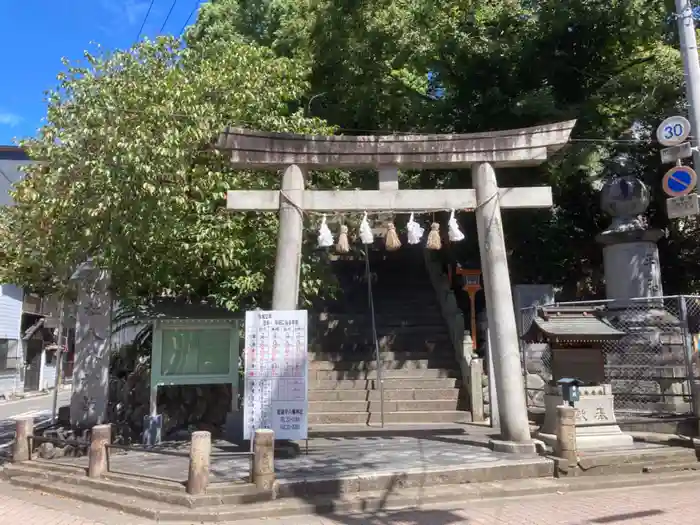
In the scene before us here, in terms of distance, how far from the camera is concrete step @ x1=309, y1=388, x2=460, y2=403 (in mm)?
12680

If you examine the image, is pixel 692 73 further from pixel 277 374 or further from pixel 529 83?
pixel 277 374

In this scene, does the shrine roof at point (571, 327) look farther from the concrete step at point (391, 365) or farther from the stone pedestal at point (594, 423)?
the concrete step at point (391, 365)

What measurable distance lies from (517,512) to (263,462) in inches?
127

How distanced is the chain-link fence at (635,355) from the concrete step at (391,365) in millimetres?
1909

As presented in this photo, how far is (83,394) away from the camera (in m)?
11.4

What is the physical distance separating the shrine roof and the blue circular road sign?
8.89 ft

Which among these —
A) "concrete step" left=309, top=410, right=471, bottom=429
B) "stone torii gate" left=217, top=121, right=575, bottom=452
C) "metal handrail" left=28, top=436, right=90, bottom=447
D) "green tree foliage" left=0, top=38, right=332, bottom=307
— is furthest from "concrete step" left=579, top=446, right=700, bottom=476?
"metal handrail" left=28, top=436, right=90, bottom=447

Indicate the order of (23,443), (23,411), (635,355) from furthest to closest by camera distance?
(23,411) < (635,355) < (23,443)

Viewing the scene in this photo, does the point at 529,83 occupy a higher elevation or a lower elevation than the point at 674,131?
higher

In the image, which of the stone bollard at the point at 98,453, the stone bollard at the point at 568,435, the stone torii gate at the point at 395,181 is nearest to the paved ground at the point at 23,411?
the stone bollard at the point at 98,453

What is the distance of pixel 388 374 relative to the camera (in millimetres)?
13305

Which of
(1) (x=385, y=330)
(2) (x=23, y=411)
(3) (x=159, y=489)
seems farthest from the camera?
(2) (x=23, y=411)

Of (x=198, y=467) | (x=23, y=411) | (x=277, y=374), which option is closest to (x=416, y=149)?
(x=277, y=374)

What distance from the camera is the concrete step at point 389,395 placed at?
12680 millimetres
